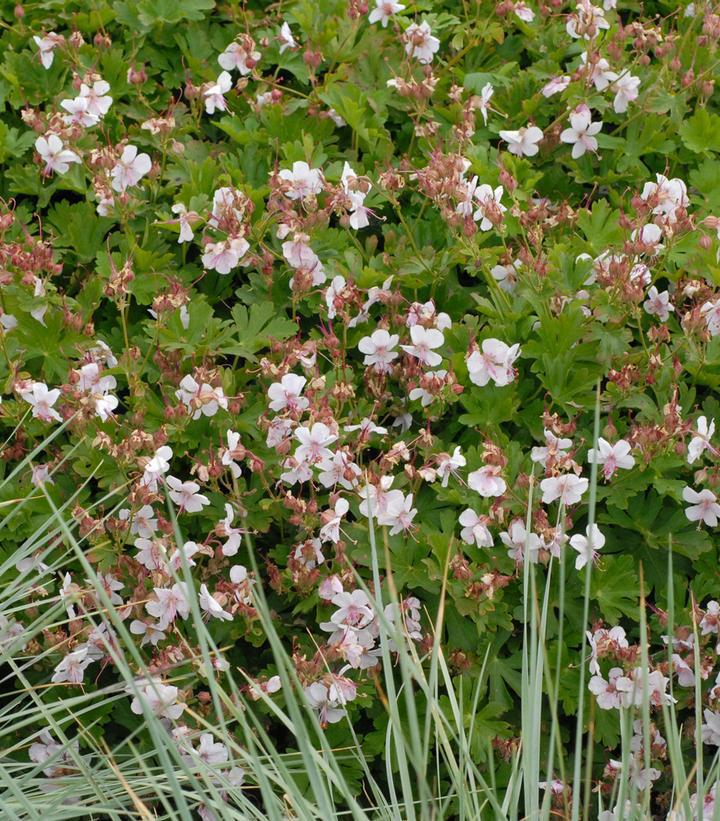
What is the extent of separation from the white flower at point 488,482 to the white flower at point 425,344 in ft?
1.05

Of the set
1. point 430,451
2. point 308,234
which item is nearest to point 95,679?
point 430,451

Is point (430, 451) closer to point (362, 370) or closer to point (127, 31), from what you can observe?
point (362, 370)

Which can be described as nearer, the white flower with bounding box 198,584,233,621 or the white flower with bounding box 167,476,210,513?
the white flower with bounding box 198,584,233,621

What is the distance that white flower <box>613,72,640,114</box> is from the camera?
10.4 feet

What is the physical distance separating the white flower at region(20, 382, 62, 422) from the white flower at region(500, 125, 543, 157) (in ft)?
4.48

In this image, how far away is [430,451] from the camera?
258 centimetres

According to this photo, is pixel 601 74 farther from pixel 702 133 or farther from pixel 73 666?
pixel 73 666

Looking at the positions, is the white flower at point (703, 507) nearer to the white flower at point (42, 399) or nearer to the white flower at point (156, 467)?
the white flower at point (156, 467)

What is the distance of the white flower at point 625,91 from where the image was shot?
3160 millimetres

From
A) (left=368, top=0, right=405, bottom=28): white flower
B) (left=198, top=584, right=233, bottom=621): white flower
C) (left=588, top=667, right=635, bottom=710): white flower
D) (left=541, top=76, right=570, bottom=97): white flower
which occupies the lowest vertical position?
(left=588, top=667, right=635, bottom=710): white flower

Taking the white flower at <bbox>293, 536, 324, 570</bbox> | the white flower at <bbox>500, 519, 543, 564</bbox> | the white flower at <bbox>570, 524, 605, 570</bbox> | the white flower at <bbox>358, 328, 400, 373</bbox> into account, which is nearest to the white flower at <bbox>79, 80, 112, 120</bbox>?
the white flower at <bbox>358, 328, 400, 373</bbox>

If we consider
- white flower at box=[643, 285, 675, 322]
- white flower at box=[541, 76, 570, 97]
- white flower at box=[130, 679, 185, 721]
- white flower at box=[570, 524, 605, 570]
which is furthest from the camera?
white flower at box=[541, 76, 570, 97]

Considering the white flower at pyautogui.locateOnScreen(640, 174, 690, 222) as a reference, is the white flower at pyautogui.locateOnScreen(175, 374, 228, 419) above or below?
below

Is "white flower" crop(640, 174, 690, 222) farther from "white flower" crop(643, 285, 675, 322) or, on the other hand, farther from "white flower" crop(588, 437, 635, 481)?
"white flower" crop(588, 437, 635, 481)
